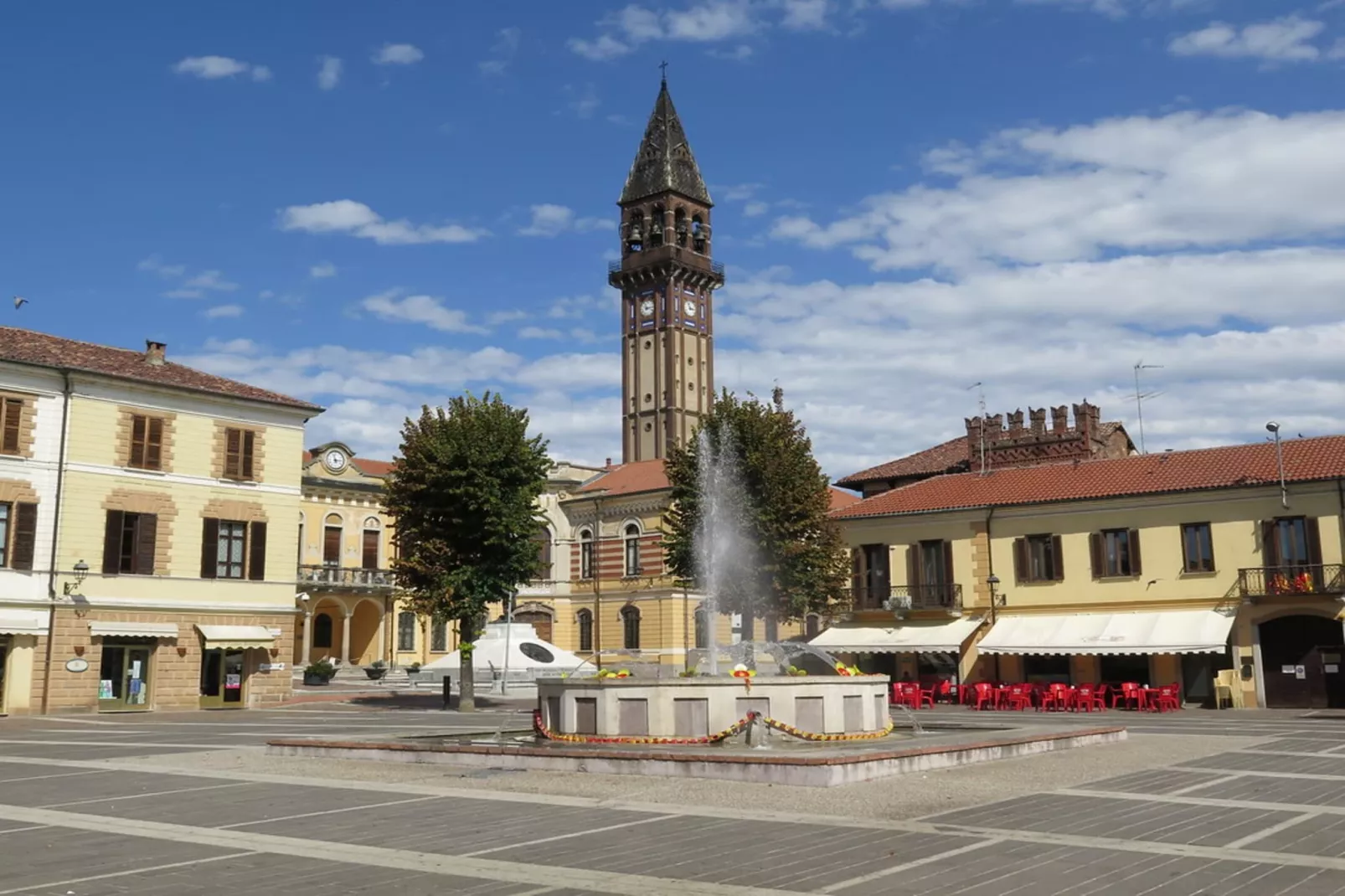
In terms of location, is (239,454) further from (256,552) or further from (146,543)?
(146,543)

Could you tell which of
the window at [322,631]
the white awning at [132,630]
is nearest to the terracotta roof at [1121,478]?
the white awning at [132,630]

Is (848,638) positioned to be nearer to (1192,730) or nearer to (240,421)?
(1192,730)

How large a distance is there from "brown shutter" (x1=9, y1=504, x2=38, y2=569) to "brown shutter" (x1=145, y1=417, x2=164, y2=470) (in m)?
3.56

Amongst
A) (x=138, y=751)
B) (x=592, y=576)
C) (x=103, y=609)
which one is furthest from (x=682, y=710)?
(x=592, y=576)

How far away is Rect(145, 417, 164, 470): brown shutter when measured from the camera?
3694cm

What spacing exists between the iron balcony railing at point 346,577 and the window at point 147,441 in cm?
2569

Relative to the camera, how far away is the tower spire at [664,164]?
96500 mm

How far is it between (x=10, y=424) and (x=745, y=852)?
3103 centimetres

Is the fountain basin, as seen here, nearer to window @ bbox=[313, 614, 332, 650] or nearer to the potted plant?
the potted plant

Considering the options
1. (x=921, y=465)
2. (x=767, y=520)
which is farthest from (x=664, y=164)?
(x=767, y=520)

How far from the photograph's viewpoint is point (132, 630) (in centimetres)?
3578

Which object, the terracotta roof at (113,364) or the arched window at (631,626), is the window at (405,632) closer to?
the arched window at (631,626)

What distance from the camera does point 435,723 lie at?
29.4 meters

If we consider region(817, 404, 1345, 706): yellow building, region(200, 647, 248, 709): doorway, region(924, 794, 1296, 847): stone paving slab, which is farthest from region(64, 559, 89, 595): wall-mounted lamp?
region(924, 794, 1296, 847): stone paving slab
